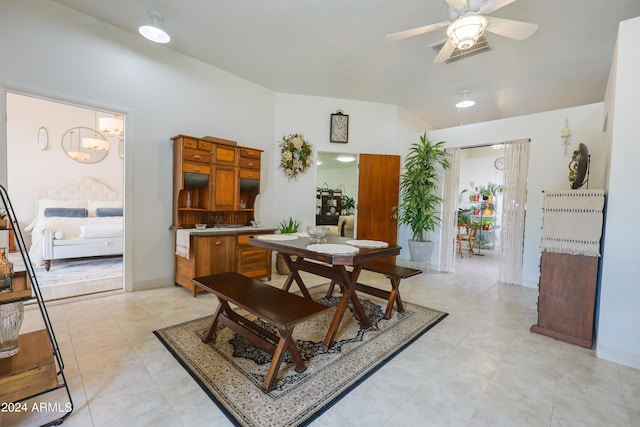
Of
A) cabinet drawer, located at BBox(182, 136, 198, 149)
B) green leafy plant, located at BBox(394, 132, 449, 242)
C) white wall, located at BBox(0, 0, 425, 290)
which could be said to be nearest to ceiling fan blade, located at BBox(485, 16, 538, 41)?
green leafy plant, located at BBox(394, 132, 449, 242)

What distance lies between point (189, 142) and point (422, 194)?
140 inches

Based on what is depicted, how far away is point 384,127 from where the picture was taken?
5.04m

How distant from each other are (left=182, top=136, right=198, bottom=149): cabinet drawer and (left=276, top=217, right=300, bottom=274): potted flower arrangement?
175 cm

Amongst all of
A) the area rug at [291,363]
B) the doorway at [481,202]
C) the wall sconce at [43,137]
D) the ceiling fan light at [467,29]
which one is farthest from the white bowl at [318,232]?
the wall sconce at [43,137]

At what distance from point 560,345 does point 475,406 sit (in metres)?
1.33

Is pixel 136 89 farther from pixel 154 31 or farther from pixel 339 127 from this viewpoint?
pixel 339 127

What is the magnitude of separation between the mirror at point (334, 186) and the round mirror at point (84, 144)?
187 inches

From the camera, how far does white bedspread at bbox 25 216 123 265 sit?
13.5ft

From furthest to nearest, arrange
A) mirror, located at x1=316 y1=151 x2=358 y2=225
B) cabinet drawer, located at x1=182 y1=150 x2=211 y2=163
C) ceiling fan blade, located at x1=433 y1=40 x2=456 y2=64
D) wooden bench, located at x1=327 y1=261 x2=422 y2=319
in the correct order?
mirror, located at x1=316 y1=151 x2=358 y2=225
cabinet drawer, located at x1=182 y1=150 x2=211 y2=163
wooden bench, located at x1=327 y1=261 x2=422 y2=319
ceiling fan blade, located at x1=433 y1=40 x2=456 y2=64

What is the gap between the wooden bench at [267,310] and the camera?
1.60 metres

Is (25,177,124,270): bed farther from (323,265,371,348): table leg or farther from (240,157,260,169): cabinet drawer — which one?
(323,265,371,348): table leg

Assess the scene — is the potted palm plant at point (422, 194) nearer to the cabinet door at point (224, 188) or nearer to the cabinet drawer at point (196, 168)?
the cabinet door at point (224, 188)

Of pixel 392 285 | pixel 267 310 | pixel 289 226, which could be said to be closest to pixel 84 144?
pixel 289 226

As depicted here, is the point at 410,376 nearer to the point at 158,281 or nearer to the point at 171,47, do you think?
the point at 158,281
